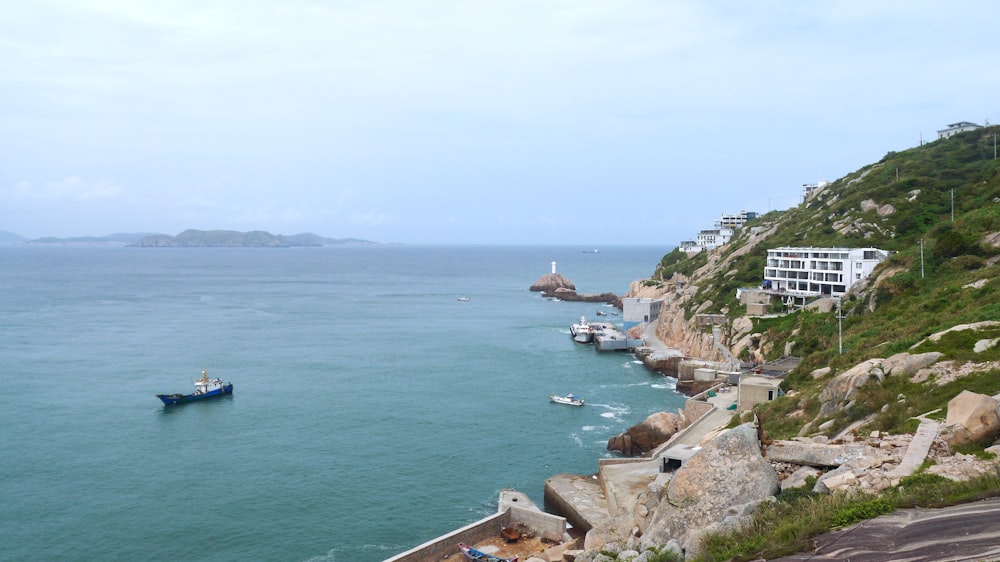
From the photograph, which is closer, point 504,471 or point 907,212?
point 504,471

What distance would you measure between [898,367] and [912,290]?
22805mm

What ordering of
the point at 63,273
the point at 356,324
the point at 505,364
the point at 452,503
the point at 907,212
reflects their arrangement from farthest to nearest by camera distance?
1. the point at 63,273
2. the point at 356,324
3. the point at 907,212
4. the point at 505,364
5. the point at 452,503

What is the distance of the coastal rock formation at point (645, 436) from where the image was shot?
39.5 m

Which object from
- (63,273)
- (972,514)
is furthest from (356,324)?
(63,273)

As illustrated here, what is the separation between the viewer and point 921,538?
1191 cm

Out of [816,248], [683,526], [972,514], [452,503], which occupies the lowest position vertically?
[452,503]

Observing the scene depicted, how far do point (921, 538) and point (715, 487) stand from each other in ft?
14.9

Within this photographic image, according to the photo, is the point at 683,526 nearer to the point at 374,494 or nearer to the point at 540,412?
the point at 374,494

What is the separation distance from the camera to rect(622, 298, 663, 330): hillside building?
304 feet

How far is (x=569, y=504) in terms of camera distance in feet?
101

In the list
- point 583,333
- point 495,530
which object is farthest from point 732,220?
point 495,530

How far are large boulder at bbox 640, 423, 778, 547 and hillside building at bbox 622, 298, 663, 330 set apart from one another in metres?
76.2

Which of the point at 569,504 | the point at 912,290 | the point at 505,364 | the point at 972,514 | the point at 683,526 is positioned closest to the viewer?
the point at 972,514

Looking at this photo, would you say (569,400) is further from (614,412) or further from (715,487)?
(715,487)
